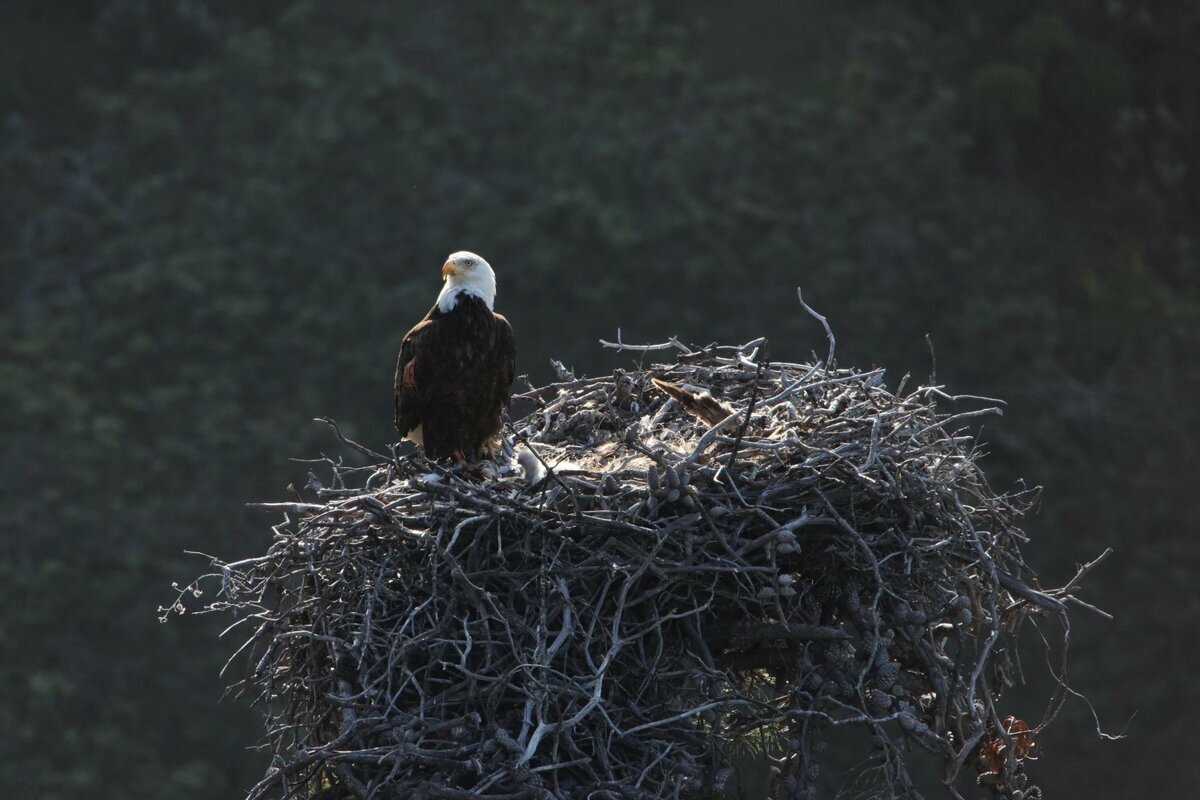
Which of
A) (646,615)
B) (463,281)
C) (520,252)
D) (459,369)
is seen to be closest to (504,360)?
(459,369)

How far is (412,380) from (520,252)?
9986 millimetres

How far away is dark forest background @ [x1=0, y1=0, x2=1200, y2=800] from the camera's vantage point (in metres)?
14.0

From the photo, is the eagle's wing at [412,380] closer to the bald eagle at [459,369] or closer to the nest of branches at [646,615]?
the bald eagle at [459,369]

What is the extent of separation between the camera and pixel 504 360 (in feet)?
18.5

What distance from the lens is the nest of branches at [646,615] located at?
4.25 meters

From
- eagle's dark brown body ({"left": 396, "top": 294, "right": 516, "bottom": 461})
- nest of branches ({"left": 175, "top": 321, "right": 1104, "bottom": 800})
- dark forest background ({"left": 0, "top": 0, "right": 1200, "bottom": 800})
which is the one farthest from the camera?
dark forest background ({"left": 0, "top": 0, "right": 1200, "bottom": 800})

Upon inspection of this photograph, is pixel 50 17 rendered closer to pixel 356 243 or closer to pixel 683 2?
pixel 356 243

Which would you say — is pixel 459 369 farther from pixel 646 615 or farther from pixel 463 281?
pixel 646 615

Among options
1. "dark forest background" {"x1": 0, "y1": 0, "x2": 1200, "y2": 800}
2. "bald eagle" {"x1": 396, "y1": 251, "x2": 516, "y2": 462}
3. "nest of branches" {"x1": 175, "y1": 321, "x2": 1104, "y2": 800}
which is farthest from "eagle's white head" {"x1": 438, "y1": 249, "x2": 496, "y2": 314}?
"dark forest background" {"x1": 0, "y1": 0, "x2": 1200, "y2": 800}

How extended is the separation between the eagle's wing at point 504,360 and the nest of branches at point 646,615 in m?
0.91

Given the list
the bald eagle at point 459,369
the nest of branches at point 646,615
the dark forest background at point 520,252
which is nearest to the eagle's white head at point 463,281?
the bald eagle at point 459,369

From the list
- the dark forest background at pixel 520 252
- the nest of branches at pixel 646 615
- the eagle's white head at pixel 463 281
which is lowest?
the dark forest background at pixel 520 252

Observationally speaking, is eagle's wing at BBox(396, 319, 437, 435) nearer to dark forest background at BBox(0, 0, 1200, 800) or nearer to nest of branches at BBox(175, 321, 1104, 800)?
nest of branches at BBox(175, 321, 1104, 800)

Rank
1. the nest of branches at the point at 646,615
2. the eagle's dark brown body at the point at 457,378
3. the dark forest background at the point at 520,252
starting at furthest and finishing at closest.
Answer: the dark forest background at the point at 520,252
the eagle's dark brown body at the point at 457,378
the nest of branches at the point at 646,615
